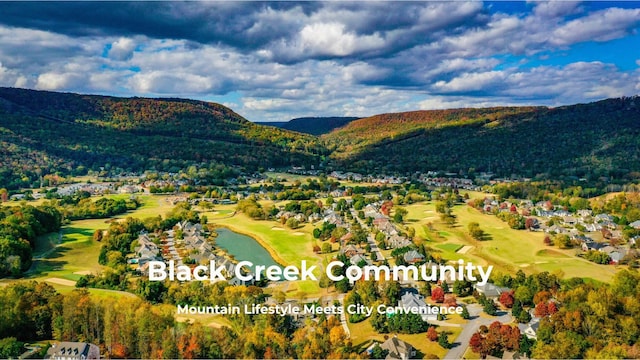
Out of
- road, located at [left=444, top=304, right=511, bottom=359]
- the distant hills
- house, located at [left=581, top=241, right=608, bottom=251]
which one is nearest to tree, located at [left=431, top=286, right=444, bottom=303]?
road, located at [left=444, top=304, right=511, bottom=359]

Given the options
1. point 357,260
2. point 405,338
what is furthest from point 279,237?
point 405,338

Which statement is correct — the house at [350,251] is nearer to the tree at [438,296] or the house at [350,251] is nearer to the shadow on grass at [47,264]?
the tree at [438,296]

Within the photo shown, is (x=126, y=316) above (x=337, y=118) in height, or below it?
below

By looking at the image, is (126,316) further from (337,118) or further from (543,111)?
(337,118)

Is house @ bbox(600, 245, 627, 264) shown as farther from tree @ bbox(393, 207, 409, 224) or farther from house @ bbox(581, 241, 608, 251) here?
tree @ bbox(393, 207, 409, 224)

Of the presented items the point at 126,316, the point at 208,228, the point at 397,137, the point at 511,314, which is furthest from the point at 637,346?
the point at 397,137

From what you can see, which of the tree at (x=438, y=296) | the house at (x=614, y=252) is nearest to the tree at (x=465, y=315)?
the tree at (x=438, y=296)
